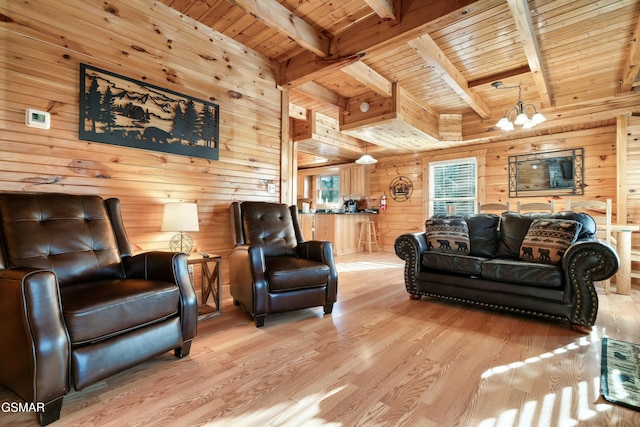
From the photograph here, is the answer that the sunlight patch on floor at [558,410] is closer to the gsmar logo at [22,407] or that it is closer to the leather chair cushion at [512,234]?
the leather chair cushion at [512,234]

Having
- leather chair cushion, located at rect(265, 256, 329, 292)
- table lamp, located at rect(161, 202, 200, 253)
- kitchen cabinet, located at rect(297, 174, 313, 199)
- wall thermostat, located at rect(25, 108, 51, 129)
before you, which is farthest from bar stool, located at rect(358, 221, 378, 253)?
wall thermostat, located at rect(25, 108, 51, 129)

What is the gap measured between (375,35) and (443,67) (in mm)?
1115

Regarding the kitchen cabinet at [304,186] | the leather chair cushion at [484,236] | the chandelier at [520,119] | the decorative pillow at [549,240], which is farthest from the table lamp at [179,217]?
the kitchen cabinet at [304,186]

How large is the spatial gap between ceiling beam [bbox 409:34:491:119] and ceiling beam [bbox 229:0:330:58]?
0.91 meters

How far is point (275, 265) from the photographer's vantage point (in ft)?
8.04

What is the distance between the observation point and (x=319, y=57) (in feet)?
10.6

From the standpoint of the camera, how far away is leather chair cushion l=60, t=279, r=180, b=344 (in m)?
1.36

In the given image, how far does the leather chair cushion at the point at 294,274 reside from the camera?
2.37m

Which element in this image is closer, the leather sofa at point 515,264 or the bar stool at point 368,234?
the leather sofa at point 515,264

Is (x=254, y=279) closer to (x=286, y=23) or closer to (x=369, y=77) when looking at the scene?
(x=286, y=23)

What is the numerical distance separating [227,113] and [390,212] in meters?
4.85

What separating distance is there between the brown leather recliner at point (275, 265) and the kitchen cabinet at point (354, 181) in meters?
4.36

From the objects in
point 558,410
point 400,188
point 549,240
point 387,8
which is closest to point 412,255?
point 549,240

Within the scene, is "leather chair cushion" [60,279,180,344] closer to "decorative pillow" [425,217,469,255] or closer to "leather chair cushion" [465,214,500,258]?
"decorative pillow" [425,217,469,255]
